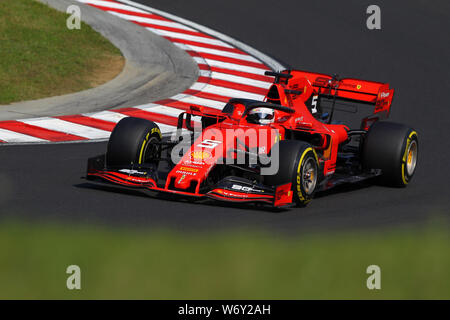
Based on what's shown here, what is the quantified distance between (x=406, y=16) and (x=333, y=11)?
1766 millimetres

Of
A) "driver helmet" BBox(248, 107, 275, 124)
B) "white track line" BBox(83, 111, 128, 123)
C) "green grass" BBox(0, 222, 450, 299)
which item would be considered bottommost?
"green grass" BBox(0, 222, 450, 299)

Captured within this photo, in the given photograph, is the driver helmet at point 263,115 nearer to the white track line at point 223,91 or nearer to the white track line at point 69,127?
the white track line at point 69,127

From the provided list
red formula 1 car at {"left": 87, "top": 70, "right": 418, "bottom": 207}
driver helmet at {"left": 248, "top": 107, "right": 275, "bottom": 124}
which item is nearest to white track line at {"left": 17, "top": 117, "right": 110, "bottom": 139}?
red formula 1 car at {"left": 87, "top": 70, "right": 418, "bottom": 207}

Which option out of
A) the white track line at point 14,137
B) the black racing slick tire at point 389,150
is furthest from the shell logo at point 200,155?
the white track line at point 14,137

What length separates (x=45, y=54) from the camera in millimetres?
16734

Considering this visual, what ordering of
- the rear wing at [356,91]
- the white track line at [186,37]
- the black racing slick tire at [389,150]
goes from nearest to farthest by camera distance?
1. the black racing slick tire at [389,150]
2. the rear wing at [356,91]
3. the white track line at [186,37]

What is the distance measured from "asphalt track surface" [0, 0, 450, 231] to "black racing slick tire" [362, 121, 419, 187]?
8.9 inches

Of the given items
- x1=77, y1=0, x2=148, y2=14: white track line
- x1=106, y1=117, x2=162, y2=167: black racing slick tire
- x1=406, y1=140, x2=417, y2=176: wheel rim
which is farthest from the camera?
x1=77, y1=0, x2=148, y2=14: white track line

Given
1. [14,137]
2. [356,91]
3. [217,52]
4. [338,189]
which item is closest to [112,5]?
[217,52]

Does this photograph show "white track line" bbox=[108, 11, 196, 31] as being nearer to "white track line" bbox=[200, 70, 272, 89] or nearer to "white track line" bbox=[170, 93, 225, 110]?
"white track line" bbox=[200, 70, 272, 89]

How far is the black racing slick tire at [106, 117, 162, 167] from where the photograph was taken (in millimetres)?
9695

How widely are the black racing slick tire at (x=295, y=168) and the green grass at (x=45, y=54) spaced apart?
7.09 metres

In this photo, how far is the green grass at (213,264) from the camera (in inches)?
235
